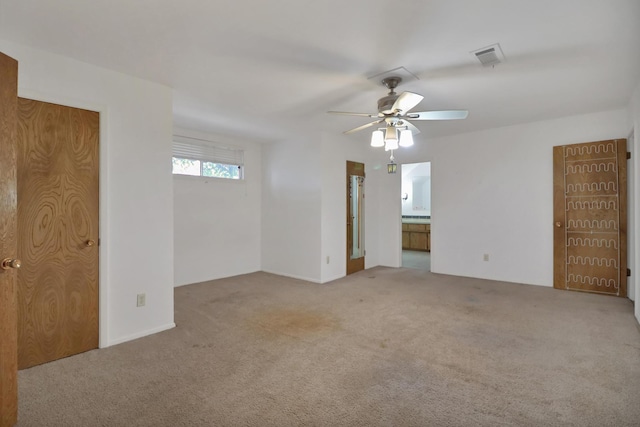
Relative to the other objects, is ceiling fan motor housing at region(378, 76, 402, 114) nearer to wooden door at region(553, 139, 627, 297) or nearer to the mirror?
Answer: the mirror

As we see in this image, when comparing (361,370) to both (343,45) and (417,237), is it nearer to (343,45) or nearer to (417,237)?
(343,45)

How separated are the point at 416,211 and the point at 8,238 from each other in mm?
8768

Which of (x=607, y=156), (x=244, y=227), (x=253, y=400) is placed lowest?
(x=253, y=400)

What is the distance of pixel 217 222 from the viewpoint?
5270mm

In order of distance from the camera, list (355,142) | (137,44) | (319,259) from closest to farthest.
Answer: (137,44)
(319,259)
(355,142)

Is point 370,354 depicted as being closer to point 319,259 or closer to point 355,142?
point 319,259

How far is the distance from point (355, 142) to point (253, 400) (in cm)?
449

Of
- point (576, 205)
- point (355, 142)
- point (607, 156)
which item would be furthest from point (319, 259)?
point (607, 156)

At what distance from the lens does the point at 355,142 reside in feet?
18.4

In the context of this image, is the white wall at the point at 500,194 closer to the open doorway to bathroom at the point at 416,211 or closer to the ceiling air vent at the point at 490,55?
the open doorway to bathroom at the point at 416,211

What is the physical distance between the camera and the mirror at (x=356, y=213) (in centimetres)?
562

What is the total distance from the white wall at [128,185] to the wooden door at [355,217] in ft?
10.2

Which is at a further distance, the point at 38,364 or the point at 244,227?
the point at 244,227

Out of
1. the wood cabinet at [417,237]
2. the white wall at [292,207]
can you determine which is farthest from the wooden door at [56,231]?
the wood cabinet at [417,237]
